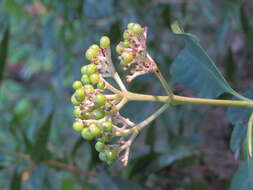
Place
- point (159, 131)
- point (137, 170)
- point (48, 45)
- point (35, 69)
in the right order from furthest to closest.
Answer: point (159, 131)
point (35, 69)
point (48, 45)
point (137, 170)

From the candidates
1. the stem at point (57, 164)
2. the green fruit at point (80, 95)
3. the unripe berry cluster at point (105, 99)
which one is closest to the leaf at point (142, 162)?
the stem at point (57, 164)

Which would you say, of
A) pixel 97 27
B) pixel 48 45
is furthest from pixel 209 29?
pixel 48 45

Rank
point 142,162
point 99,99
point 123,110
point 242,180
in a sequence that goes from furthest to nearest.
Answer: point 142,162 → point 123,110 → point 242,180 → point 99,99

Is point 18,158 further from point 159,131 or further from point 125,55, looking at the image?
point 159,131

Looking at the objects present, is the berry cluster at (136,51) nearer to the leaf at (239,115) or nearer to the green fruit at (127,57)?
the green fruit at (127,57)

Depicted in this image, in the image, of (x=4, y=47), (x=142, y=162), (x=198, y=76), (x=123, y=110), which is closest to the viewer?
(x=198, y=76)

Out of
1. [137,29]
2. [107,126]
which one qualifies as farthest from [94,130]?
[137,29]

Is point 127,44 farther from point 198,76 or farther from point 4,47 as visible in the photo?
point 4,47
